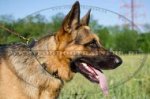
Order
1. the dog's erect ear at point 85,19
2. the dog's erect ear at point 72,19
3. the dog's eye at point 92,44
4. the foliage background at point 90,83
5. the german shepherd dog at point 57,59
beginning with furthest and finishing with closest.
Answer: the foliage background at point 90,83
the dog's erect ear at point 85,19
the dog's eye at point 92,44
the german shepherd dog at point 57,59
the dog's erect ear at point 72,19

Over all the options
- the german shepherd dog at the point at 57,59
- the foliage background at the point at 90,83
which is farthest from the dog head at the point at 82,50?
the foliage background at the point at 90,83

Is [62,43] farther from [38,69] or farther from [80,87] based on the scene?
[80,87]

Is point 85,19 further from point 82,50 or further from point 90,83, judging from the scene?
point 90,83

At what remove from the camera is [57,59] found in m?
6.16

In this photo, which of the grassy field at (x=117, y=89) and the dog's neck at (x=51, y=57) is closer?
the dog's neck at (x=51, y=57)

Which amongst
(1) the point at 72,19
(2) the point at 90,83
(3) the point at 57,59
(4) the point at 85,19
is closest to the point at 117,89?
(2) the point at 90,83

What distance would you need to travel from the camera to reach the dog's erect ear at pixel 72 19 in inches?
235

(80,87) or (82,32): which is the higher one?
(82,32)

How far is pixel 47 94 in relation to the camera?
6133 mm

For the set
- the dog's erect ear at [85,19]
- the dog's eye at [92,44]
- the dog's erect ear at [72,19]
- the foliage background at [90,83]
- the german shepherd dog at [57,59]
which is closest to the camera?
the dog's erect ear at [72,19]

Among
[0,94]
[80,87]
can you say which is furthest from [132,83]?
[0,94]

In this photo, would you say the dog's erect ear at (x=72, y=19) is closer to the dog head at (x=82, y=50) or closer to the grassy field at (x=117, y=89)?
the dog head at (x=82, y=50)

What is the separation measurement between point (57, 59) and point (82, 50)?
40 cm

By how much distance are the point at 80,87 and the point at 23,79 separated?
3.59 m
